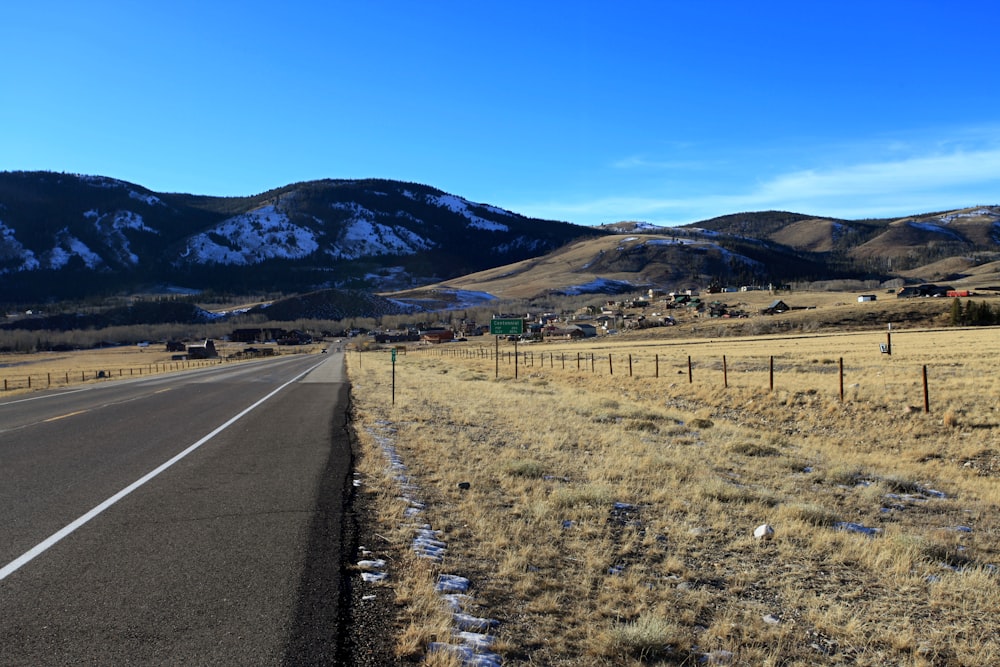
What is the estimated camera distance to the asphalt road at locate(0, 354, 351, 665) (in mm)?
4492

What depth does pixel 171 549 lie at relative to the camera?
6.45m

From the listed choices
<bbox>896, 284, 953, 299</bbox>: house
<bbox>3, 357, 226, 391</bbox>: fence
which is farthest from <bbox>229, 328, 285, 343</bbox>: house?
<bbox>896, 284, 953, 299</bbox>: house

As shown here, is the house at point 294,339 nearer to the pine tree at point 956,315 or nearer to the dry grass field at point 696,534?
the pine tree at point 956,315

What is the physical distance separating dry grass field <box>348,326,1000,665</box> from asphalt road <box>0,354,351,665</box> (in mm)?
744

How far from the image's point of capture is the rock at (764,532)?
24.5 ft

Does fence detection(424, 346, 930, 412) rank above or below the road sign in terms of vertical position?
below

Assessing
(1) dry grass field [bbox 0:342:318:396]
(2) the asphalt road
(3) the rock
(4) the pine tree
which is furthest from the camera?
(4) the pine tree

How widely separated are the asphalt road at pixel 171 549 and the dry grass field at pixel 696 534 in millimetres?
744

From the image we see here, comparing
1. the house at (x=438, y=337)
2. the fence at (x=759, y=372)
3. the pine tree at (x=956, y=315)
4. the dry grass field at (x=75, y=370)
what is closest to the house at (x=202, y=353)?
the dry grass field at (x=75, y=370)

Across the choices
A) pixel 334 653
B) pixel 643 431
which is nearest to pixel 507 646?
pixel 334 653

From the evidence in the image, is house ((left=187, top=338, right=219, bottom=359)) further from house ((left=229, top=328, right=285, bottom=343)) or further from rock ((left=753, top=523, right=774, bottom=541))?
rock ((left=753, top=523, right=774, bottom=541))

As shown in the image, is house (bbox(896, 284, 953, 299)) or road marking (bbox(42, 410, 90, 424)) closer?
road marking (bbox(42, 410, 90, 424))

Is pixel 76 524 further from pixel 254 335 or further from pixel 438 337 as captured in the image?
pixel 254 335

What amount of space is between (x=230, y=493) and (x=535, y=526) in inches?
166
